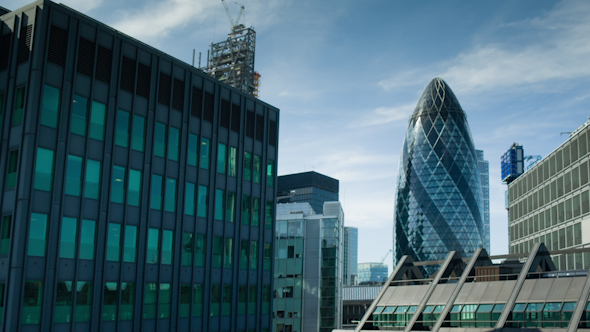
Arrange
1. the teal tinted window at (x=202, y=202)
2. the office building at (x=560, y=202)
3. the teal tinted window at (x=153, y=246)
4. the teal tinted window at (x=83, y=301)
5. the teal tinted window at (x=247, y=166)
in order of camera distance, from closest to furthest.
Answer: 1. the teal tinted window at (x=83, y=301)
2. the teal tinted window at (x=153, y=246)
3. the teal tinted window at (x=202, y=202)
4. the teal tinted window at (x=247, y=166)
5. the office building at (x=560, y=202)

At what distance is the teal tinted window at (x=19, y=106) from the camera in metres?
33.2

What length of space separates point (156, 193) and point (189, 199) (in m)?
3.18

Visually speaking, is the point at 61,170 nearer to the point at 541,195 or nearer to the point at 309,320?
the point at 309,320

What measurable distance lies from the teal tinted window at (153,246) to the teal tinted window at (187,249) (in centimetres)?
236

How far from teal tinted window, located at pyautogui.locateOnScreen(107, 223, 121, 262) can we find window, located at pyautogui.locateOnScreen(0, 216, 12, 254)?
19.7ft

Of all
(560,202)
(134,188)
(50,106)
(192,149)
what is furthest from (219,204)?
(560,202)

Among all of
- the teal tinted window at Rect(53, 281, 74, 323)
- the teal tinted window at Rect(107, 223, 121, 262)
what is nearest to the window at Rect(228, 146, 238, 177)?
the teal tinted window at Rect(107, 223, 121, 262)

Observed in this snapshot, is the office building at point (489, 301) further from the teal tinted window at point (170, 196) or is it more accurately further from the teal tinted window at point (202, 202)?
the teal tinted window at point (170, 196)

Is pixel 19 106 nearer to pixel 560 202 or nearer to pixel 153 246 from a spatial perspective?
pixel 153 246

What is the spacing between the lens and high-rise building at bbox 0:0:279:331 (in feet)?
107

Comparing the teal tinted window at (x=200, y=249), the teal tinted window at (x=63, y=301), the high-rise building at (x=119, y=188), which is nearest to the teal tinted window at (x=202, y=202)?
the high-rise building at (x=119, y=188)

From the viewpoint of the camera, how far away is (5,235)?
31.8m

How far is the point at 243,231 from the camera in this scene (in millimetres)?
47750

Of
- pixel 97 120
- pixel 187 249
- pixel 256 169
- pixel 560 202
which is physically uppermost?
pixel 560 202
